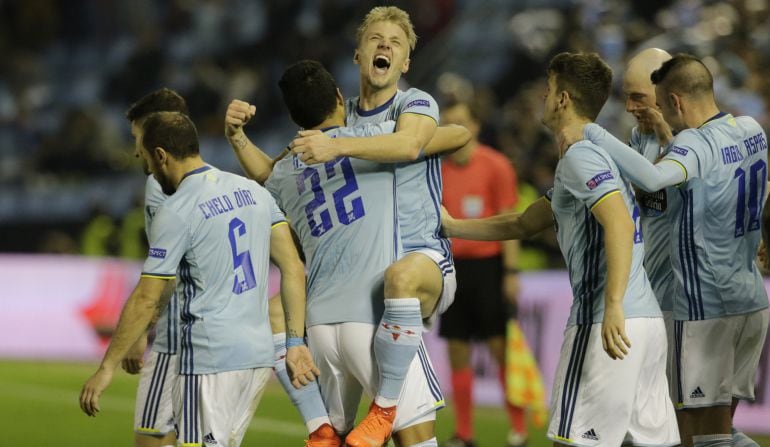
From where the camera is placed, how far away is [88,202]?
58.6 ft

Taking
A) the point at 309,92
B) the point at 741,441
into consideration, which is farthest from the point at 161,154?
the point at 741,441

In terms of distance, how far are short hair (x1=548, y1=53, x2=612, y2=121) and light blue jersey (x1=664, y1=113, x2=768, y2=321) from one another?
582 millimetres

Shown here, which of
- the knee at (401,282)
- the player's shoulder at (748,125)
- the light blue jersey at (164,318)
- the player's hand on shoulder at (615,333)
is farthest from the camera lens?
the light blue jersey at (164,318)

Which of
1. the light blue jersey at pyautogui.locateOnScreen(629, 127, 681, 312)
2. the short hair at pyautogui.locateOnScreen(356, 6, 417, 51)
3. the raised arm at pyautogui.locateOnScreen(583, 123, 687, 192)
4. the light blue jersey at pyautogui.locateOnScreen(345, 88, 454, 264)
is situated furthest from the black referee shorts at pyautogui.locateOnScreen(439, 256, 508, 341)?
the raised arm at pyautogui.locateOnScreen(583, 123, 687, 192)

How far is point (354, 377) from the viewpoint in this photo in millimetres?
5016

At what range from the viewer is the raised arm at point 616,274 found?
14.4ft

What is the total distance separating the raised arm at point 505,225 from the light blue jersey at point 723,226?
1.95ft

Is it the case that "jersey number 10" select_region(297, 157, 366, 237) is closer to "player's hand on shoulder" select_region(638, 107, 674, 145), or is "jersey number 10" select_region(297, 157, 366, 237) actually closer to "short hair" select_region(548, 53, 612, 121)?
"short hair" select_region(548, 53, 612, 121)

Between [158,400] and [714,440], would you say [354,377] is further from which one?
[714,440]

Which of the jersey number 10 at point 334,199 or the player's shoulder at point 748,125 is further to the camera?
the player's shoulder at point 748,125

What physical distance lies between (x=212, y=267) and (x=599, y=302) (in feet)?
4.96

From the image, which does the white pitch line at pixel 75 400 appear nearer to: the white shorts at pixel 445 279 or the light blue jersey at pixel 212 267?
the white shorts at pixel 445 279

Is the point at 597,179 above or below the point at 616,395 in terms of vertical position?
above

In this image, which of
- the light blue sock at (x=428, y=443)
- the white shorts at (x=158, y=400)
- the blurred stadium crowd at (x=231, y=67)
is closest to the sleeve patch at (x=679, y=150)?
the light blue sock at (x=428, y=443)
